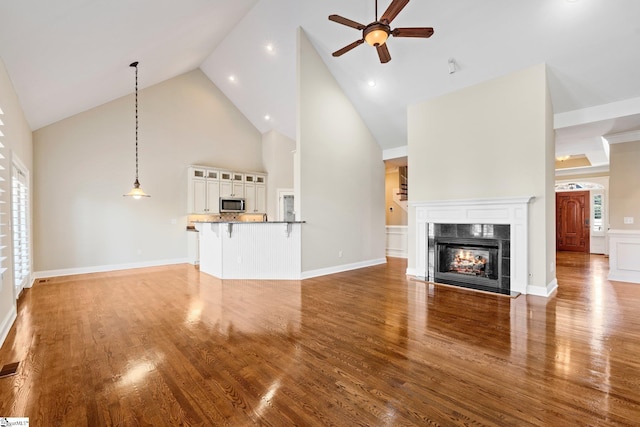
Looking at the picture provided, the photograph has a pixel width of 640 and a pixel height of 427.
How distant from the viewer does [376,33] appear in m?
3.25

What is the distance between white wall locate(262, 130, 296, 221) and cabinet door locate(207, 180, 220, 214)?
1.70m

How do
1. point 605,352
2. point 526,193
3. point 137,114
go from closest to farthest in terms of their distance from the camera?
point 605,352
point 526,193
point 137,114

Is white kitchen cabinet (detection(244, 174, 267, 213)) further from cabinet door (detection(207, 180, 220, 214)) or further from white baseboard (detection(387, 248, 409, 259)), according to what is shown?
white baseboard (detection(387, 248, 409, 259))

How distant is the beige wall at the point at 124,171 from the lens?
6.34m

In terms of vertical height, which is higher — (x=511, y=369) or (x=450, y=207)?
(x=450, y=207)

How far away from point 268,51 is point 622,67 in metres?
6.07

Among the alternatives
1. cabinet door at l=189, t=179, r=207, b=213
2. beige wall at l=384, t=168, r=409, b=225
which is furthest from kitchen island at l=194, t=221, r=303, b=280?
beige wall at l=384, t=168, r=409, b=225

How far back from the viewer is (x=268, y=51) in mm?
6598

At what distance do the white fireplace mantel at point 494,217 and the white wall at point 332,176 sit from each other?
1630mm

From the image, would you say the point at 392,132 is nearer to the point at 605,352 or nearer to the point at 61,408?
the point at 605,352

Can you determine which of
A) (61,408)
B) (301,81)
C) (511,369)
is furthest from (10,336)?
(301,81)

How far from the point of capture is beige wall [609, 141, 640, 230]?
5.60m

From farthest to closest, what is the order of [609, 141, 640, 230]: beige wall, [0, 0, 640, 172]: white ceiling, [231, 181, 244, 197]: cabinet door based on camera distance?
[231, 181, 244, 197]: cabinet door < [609, 141, 640, 230]: beige wall < [0, 0, 640, 172]: white ceiling

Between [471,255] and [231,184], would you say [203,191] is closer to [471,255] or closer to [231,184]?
[231,184]
